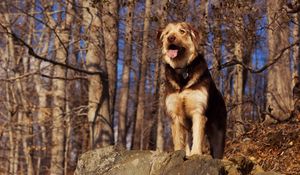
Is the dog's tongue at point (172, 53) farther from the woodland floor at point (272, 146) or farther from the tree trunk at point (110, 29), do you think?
the tree trunk at point (110, 29)

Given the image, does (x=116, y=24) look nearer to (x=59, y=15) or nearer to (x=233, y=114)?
(x=59, y=15)

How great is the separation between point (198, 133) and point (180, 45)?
110 cm

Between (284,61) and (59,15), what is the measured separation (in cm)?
618

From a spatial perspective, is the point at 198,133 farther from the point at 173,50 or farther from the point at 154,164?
the point at 173,50

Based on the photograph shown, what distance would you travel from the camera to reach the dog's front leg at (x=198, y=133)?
609cm

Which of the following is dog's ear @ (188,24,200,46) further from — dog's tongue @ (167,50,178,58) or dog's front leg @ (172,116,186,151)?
dog's front leg @ (172,116,186,151)

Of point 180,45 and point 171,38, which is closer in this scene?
point 171,38

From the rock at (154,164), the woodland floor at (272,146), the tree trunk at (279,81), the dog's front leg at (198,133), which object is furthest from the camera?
the tree trunk at (279,81)

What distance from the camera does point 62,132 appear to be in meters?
14.8

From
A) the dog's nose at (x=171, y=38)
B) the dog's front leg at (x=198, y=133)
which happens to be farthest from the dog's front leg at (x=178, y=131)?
the dog's nose at (x=171, y=38)

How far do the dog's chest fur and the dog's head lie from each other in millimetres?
91

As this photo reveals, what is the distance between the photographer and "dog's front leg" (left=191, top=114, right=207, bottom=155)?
20.0 ft

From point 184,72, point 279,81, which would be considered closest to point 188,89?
point 184,72

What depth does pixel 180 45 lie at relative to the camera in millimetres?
6324
